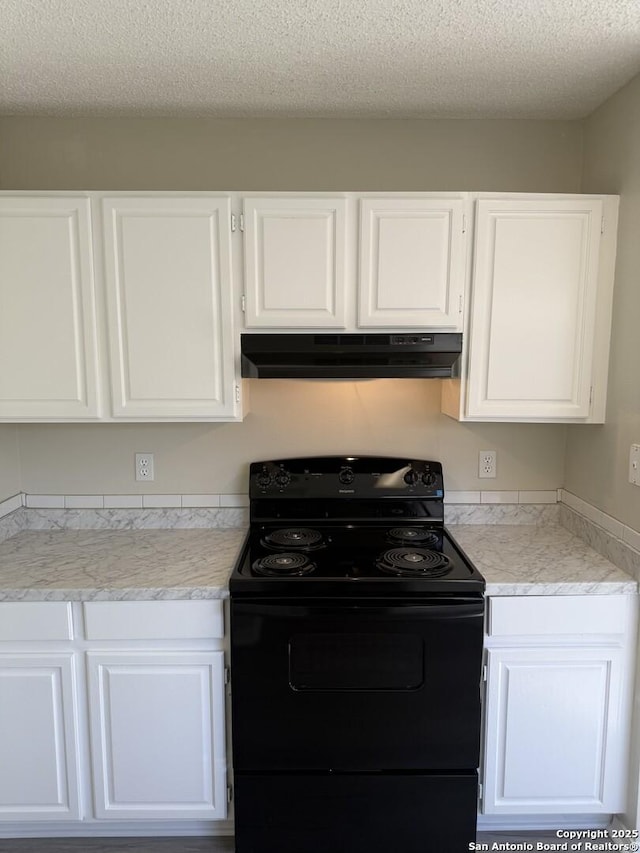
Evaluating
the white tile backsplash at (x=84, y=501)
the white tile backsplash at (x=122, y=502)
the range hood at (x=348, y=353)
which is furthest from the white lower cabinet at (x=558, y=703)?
the white tile backsplash at (x=84, y=501)

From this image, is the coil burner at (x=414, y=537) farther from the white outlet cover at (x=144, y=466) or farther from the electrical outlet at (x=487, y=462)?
the white outlet cover at (x=144, y=466)

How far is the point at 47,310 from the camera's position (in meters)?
1.89

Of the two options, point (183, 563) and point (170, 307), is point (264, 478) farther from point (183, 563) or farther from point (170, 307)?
point (170, 307)

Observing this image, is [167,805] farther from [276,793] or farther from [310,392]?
[310,392]

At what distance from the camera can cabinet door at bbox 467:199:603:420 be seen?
1.86 meters

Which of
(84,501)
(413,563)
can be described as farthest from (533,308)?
(84,501)

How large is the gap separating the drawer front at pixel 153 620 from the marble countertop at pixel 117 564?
32mm

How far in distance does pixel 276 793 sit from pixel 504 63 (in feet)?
8.25

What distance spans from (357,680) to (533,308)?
4.73 ft

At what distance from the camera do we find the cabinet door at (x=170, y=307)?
1.84 meters

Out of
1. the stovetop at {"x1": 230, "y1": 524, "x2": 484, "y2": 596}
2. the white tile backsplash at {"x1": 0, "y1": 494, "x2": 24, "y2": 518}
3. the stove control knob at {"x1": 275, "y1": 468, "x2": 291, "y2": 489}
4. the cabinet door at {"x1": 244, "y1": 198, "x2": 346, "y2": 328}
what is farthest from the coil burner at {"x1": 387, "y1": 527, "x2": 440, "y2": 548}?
the white tile backsplash at {"x1": 0, "y1": 494, "x2": 24, "y2": 518}

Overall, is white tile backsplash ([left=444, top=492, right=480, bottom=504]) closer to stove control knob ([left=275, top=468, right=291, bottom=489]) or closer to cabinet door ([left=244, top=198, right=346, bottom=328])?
stove control knob ([left=275, top=468, right=291, bottom=489])

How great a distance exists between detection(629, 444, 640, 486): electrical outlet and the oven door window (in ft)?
3.01

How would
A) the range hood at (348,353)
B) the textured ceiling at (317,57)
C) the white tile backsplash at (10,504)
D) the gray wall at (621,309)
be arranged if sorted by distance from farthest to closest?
the white tile backsplash at (10,504), the range hood at (348,353), the gray wall at (621,309), the textured ceiling at (317,57)
